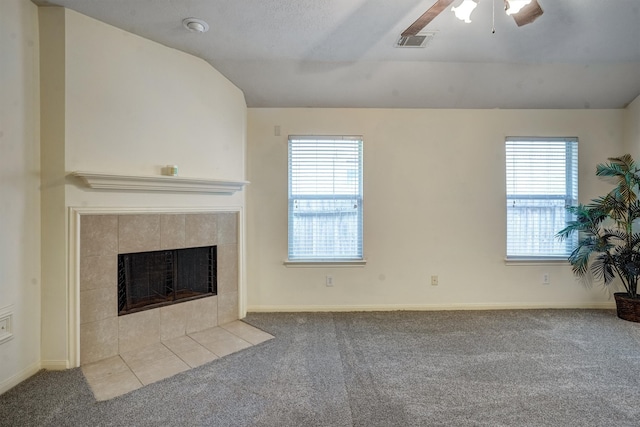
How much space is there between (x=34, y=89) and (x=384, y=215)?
3301mm

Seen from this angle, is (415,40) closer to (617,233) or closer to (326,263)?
(326,263)

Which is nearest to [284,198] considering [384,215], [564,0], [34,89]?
[384,215]

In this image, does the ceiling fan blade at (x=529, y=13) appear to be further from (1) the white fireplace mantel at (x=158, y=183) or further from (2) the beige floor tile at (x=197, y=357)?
(2) the beige floor tile at (x=197, y=357)

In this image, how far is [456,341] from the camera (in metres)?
2.78

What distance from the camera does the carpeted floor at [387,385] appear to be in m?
1.78

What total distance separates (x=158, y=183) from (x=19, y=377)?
1.66 meters

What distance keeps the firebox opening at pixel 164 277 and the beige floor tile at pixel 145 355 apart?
340 millimetres

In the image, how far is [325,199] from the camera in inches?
141

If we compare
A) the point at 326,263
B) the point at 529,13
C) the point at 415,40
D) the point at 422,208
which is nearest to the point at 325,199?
the point at 326,263

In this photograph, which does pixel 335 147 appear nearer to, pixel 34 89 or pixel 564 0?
pixel 564 0

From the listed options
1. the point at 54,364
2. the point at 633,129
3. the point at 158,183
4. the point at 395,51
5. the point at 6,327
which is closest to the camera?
the point at 6,327

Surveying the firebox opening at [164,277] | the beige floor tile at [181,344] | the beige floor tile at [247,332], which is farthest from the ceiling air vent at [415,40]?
the beige floor tile at [181,344]

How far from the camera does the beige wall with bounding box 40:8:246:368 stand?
7.39 ft

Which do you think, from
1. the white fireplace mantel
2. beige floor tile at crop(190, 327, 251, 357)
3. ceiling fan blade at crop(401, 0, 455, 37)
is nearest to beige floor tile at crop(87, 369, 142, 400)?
beige floor tile at crop(190, 327, 251, 357)
